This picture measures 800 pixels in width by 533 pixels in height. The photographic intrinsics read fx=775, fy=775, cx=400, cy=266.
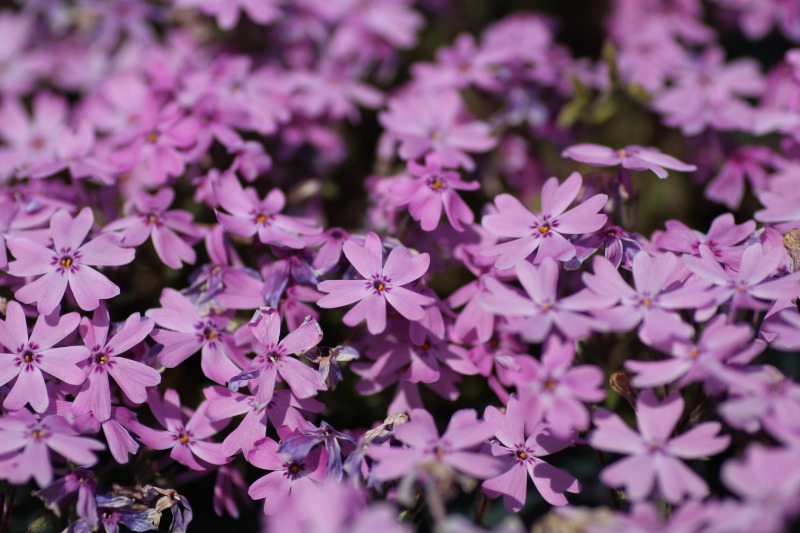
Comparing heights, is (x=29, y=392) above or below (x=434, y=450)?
below

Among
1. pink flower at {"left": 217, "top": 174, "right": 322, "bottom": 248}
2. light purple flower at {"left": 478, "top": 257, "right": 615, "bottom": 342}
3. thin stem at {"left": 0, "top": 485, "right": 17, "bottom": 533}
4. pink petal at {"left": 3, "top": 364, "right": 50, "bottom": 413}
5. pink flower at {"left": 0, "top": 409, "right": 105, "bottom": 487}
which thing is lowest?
thin stem at {"left": 0, "top": 485, "right": 17, "bottom": 533}

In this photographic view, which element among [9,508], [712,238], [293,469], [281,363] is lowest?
[9,508]

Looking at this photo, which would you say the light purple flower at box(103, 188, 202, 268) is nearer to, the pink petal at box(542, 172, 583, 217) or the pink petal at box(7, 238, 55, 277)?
the pink petal at box(7, 238, 55, 277)

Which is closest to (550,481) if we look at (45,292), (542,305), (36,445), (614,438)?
(614,438)

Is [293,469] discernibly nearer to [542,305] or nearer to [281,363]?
[281,363]

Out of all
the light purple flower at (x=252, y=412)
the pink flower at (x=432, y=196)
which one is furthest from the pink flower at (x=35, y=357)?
the pink flower at (x=432, y=196)

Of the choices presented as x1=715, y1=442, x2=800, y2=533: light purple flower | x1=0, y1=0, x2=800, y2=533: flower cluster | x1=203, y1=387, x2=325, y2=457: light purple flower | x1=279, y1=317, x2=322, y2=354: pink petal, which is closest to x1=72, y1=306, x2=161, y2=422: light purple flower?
x1=0, y1=0, x2=800, y2=533: flower cluster
